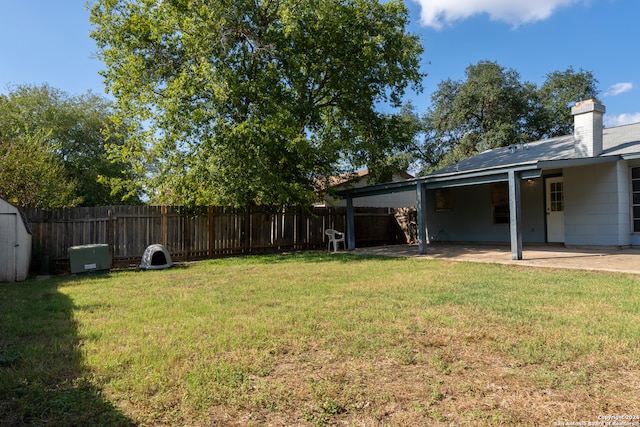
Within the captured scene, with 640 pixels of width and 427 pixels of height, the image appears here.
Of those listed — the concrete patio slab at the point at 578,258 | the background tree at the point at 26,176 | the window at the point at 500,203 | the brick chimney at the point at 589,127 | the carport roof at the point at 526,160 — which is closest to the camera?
the concrete patio slab at the point at 578,258

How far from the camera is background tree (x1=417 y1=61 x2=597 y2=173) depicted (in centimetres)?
2638

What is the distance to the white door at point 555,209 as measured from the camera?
41.4 feet

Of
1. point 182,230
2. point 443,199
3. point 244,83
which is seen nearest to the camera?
point 244,83

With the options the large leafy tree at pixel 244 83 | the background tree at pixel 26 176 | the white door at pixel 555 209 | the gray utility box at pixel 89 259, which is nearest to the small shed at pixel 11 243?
the gray utility box at pixel 89 259

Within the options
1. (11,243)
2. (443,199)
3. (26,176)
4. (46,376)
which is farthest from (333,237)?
(46,376)

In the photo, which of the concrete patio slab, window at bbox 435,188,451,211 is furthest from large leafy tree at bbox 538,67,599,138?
the concrete patio slab

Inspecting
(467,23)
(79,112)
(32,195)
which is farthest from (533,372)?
(79,112)

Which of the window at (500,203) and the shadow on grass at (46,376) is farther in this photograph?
the window at (500,203)

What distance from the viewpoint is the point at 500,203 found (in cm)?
1450

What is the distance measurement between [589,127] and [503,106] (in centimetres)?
1668

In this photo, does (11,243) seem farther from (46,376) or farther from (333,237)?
(333,237)

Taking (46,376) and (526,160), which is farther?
(526,160)

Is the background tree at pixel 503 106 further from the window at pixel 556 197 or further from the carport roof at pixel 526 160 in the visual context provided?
the window at pixel 556 197

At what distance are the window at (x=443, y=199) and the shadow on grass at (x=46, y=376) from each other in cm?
1421
